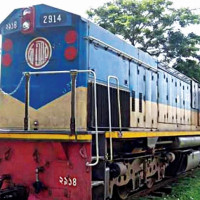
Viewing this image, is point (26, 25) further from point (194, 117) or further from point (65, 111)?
point (194, 117)

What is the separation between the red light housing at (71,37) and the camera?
19.3ft

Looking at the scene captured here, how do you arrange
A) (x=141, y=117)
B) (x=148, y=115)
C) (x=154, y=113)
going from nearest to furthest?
(x=141, y=117), (x=148, y=115), (x=154, y=113)

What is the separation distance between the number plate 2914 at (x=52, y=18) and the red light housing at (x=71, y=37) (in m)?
0.21

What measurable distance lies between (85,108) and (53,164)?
1.00 meters

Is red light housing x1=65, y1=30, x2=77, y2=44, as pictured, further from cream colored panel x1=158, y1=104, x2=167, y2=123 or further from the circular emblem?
cream colored panel x1=158, y1=104, x2=167, y2=123

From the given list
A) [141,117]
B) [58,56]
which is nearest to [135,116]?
[141,117]

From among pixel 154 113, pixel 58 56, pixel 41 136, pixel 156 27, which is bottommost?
pixel 41 136

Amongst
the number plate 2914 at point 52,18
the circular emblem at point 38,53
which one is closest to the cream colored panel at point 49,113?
the circular emblem at point 38,53

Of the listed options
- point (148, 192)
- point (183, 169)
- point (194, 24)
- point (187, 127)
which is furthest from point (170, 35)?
point (148, 192)

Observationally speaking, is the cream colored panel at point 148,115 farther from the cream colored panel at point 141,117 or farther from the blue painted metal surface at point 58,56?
the blue painted metal surface at point 58,56

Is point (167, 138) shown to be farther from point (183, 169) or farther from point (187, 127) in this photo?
point (187, 127)

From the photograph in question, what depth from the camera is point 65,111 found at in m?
5.80

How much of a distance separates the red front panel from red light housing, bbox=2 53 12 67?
149 cm

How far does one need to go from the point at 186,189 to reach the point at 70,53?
488cm
